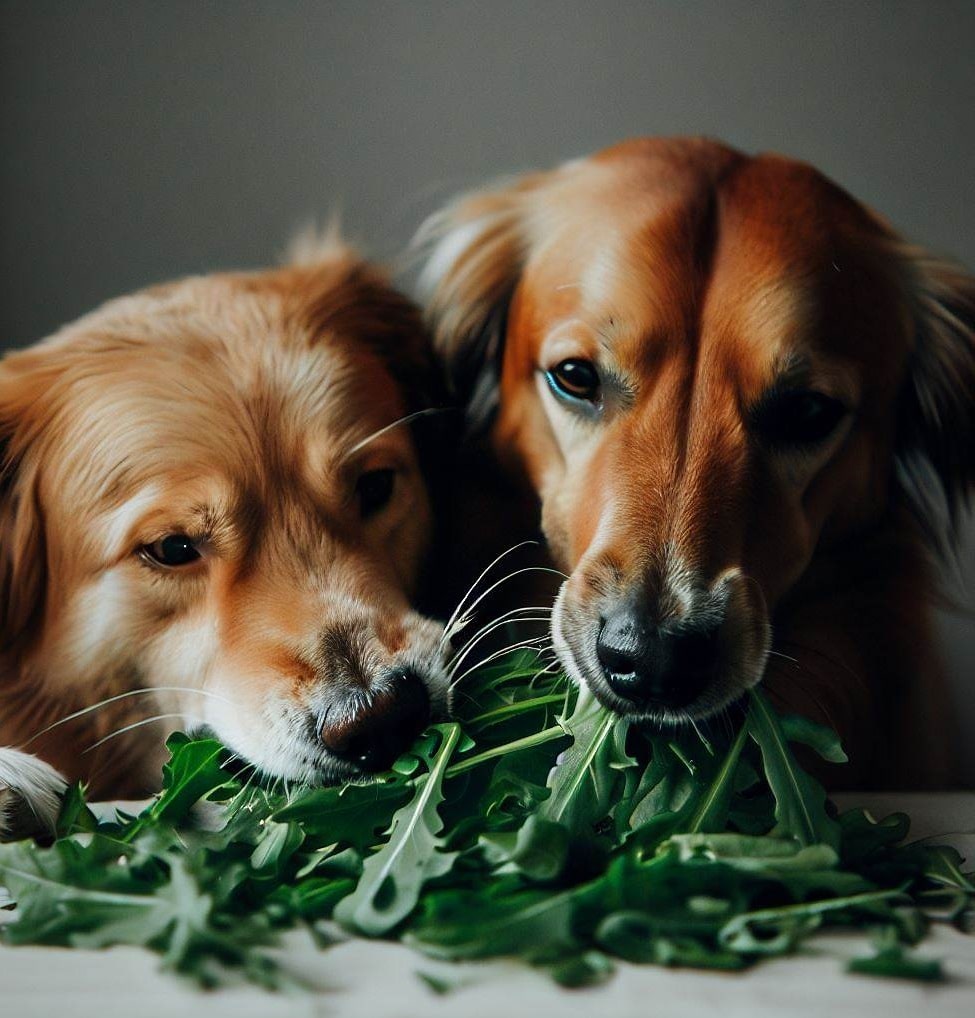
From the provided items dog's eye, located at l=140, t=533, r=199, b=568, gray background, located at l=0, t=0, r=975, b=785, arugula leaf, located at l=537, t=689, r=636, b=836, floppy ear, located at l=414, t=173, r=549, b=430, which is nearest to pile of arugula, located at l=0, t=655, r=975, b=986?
arugula leaf, located at l=537, t=689, r=636, b=836

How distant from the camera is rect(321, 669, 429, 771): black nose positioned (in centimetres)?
97

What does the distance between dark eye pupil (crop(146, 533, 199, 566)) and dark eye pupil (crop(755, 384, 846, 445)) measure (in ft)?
1.94

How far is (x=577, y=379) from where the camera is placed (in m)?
1.12

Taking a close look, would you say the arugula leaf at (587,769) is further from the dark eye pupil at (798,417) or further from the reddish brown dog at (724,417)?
the dark eye pupil at (798,417)

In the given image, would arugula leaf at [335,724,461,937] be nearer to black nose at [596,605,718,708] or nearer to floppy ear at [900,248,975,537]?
black nose at [596,605,718,708]

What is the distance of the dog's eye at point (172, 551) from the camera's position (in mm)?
1082

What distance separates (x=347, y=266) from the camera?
1.36m

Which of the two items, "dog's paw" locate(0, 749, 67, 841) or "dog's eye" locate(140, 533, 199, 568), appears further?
"dog's eye" locate(140, 533, 199, 568)

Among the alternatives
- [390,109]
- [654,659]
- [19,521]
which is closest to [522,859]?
[654,659]

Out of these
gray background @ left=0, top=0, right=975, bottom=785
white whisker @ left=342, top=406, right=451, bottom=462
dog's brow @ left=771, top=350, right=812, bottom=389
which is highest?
gray background @ left=0, top=0, right=975, bottom=785

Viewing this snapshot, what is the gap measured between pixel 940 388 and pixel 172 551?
90 centimetres

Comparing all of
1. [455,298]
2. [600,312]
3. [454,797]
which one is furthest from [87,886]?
[455,298]

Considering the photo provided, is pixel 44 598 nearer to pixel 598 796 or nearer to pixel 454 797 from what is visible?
pixel 454 797

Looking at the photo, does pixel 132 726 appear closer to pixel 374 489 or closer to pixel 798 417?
pixel 374 489
